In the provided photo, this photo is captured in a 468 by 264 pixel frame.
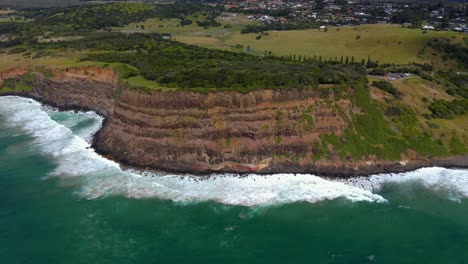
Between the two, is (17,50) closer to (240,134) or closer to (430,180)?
(240,134)

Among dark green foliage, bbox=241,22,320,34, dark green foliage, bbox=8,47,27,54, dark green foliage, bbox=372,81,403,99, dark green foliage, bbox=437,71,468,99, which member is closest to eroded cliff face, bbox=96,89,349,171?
dark green foliage, bbox=372,81,403,99

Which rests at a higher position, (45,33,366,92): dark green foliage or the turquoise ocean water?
(45,33,366,92): dark green foliage

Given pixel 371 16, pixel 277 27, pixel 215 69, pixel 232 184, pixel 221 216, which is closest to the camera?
pixel 221 216

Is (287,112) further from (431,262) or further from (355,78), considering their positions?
(431,262)

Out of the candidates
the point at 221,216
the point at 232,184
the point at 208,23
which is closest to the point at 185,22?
the point at 208,23

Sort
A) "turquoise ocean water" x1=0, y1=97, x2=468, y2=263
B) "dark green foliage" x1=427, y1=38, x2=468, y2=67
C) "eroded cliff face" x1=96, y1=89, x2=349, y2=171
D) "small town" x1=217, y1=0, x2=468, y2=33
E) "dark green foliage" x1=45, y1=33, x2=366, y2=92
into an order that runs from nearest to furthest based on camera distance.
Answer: "turquoise ocean water" x1=0, y1=97, x2=468, y2=263 → "eroded cliff face" x1=96, y1=89, x2=349, y2=171 → "dark green foliage" x1=45, y1=33, x2=366, y2=92 → "dark green foliage" x1=427, y1=38, x2=468, y2=67 → "small town" x1=217, y1=0, x2=468, y2=33

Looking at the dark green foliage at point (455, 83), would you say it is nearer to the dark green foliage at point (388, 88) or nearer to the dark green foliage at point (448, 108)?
the dark green foliage at point (448, 108)

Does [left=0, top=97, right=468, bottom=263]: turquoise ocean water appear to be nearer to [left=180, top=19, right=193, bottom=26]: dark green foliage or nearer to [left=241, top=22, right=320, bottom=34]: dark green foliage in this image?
[left=241, top=22, right=320, bottom=34]: dark green foliage

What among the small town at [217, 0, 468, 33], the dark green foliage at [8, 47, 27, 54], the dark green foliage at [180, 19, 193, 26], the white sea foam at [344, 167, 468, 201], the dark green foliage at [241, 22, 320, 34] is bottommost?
the white sea foam at [344, 167, 468, 201]
